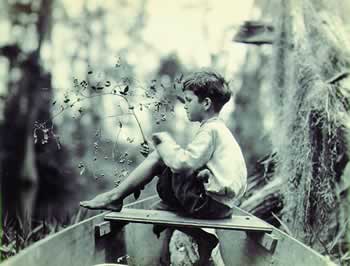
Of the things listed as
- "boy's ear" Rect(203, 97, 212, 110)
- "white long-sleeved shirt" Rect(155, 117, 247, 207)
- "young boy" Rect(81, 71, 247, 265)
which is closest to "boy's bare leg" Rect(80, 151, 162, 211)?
"young boy" Rect(81, 71, 247, 265)

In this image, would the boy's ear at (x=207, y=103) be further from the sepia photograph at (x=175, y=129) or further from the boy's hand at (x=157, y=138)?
the boy's hand at (x=157, y=138)

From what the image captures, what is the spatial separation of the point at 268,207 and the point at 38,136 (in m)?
0.97

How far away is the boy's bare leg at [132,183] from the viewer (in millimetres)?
1428

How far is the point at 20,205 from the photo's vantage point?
1.92 metres

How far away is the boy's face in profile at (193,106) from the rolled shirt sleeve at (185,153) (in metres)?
0.09

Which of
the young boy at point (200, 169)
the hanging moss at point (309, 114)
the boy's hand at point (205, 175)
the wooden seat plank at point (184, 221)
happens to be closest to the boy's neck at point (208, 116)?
the young boy at point (200, 169)

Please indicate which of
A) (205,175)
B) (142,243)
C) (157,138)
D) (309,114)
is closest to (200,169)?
(205,175)

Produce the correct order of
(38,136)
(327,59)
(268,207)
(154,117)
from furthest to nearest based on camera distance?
(268,207)
(327,59)
(38,136)
(154,117)

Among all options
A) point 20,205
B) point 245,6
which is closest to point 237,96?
point 245,6

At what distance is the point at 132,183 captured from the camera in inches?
56.5

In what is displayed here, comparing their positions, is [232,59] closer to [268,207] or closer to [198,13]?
[198,13]

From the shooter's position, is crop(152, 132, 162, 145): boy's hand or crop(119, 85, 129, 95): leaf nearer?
crop(152, 132, 162, 145): boy's hand

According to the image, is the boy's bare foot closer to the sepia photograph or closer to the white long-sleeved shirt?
the sepia photograph

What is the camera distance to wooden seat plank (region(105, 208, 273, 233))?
136cm
